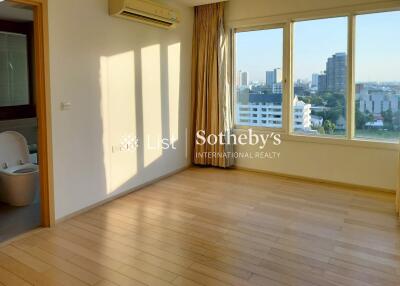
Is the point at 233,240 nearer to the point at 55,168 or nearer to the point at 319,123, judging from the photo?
the point at 55,168

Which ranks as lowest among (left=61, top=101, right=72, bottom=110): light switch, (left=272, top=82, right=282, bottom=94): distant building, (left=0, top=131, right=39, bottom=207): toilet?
(left=0, top=131, right=39, bottom=207): toilet

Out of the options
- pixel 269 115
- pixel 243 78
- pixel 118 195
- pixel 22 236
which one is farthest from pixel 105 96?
pixel 269 115

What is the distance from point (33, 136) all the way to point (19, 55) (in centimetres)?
126

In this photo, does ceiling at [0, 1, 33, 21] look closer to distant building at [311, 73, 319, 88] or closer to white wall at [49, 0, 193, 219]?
white wall at [49, 0, 193, 219]

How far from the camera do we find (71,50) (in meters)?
3.32

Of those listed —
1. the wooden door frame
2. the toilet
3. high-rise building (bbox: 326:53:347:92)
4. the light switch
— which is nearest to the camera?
the wooden door frame

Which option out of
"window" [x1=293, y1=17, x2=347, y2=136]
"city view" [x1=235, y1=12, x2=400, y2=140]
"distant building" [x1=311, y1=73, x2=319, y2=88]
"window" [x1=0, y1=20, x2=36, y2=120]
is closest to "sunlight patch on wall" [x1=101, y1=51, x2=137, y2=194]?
"city view" [x1=235, y1=12, x2=400, y2=140]

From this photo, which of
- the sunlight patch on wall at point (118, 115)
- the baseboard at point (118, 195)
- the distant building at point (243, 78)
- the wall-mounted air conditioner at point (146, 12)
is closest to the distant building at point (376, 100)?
the distant building at point (243, 78)

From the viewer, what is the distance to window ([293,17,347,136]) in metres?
4.37

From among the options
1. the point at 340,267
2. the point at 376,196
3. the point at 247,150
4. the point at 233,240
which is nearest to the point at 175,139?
the point at 247,150

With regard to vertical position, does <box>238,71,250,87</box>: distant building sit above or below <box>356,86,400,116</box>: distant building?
above

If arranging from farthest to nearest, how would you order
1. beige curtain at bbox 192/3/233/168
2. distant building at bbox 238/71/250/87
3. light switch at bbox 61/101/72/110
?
distant building at bbox 238/71/250/87, beige curtain at bbox 192/3/233/168, light switch at bbox 61/101/72/110

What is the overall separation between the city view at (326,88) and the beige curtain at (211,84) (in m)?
0.32

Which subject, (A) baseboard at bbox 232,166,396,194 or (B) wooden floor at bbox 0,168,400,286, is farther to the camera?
(A) baseboard at bbox 232,166,396,194
